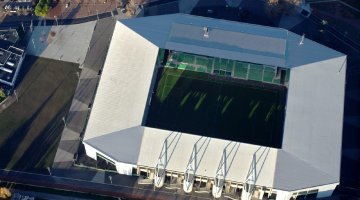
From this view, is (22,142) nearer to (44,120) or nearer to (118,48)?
(44,120)

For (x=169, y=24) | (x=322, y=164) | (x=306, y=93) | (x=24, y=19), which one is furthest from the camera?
(x=24, y=19)

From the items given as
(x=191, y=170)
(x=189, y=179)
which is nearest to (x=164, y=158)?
(x=191, y=170)

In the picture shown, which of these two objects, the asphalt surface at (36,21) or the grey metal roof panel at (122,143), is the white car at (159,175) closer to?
the grey metal roof panel at (122,143)

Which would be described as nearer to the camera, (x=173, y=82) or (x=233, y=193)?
(x=233, y=193)

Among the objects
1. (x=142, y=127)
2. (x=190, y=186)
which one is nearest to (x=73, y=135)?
(x=142, y=127)

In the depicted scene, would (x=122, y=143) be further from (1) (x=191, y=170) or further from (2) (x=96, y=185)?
(1) (x=191, y=170)

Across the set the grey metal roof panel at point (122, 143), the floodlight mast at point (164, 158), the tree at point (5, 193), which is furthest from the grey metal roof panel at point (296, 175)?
the tree at point (5, 193)
